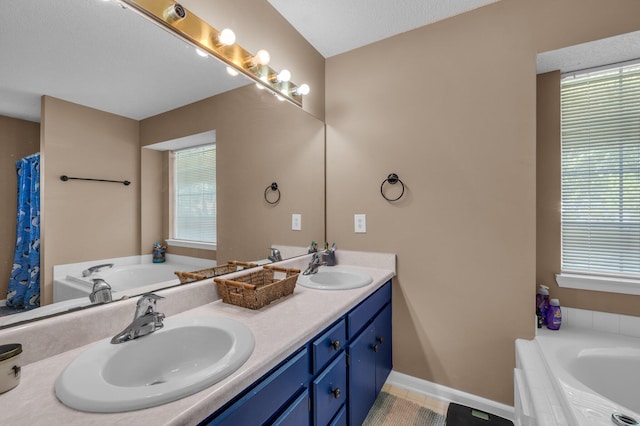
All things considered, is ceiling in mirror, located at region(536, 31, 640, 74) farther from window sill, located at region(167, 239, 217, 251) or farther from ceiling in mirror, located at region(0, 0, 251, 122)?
window sill, located at region(167, 239, 217, 251)

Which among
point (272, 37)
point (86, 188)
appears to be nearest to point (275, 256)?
point (86, 188)

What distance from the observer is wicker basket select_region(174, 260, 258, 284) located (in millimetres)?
1239

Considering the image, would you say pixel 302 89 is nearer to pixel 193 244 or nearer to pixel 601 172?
pixel 193 244

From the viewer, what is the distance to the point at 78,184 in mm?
931

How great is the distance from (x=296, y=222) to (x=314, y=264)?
12.7 inches

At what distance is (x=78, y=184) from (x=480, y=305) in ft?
6.80

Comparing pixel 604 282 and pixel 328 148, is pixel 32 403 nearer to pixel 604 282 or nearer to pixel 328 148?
pixel 328 148

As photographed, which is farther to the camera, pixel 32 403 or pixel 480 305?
pixel 480 305

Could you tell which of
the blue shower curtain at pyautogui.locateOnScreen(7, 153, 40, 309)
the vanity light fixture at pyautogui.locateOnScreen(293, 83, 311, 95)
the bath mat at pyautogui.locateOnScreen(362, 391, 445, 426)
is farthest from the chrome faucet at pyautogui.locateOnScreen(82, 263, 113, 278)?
the bath mat at pyautogui.locateOnScreen(362, 391, 445, 426)

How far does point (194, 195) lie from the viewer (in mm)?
1312

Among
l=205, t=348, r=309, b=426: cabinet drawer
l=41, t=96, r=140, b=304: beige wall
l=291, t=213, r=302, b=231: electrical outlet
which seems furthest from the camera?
l=291, t=213, r=302, b=231: electrical outlet

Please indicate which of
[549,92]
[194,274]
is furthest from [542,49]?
[194,274]

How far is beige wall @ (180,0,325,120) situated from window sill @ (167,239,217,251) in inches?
40.9

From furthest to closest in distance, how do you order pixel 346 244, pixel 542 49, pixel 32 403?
pixel 346 244 < pixel 542 49 < pixel 32 403
